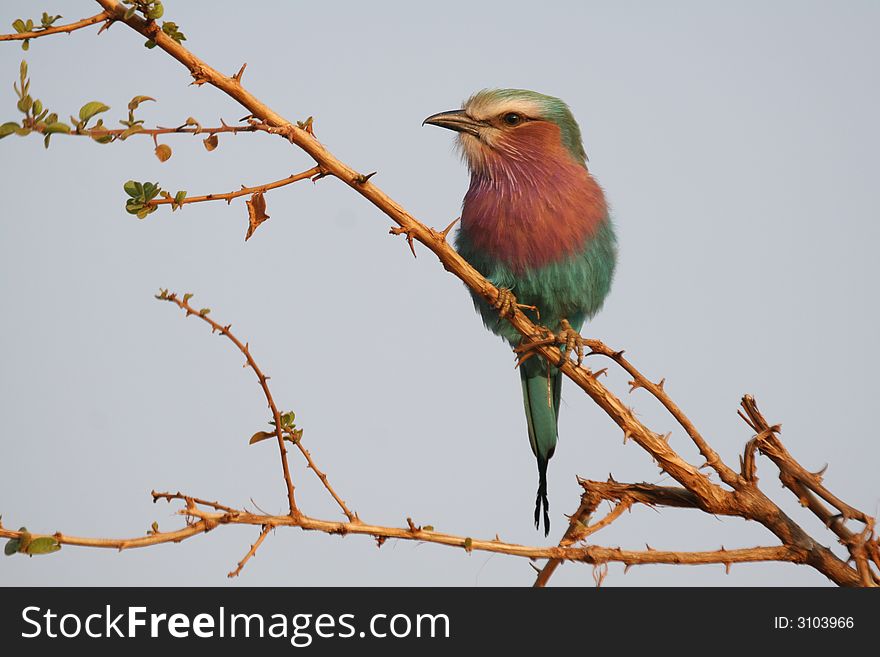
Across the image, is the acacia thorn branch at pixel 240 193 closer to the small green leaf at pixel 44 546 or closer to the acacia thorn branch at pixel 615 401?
the acacia thorn branch at pixel 615 401

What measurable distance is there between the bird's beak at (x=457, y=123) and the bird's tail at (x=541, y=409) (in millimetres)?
891

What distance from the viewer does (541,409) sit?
354 cm

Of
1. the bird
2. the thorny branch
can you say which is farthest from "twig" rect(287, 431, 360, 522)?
the bird

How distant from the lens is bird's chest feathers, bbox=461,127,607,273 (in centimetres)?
326

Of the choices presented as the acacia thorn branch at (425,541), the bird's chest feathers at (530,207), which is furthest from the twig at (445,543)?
the bird's chest feathers at (530,207)

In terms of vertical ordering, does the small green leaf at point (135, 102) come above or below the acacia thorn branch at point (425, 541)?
above

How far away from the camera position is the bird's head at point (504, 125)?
11.7 ft

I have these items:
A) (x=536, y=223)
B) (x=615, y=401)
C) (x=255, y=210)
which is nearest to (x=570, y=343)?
(x=615, y=401)

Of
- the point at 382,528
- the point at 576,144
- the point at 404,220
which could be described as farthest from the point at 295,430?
the point at 576,144

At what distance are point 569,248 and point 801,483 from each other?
143 cm

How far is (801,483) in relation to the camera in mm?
2057

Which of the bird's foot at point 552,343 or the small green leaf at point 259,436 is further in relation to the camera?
the bird's foot at point 552,343

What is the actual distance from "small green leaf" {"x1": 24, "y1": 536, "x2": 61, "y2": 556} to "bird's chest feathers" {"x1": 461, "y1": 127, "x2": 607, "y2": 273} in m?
1.95

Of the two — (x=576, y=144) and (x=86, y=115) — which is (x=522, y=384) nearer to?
(x=576, y=144)
